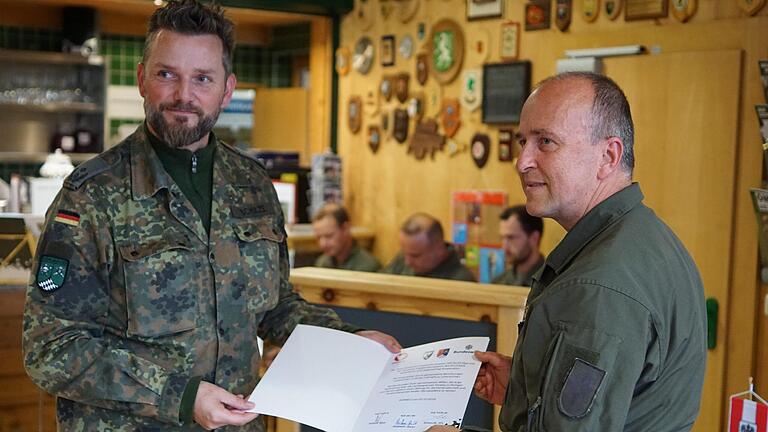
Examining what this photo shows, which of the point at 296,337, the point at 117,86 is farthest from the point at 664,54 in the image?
the point at 117,86

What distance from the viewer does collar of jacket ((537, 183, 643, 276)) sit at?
5.86 ft

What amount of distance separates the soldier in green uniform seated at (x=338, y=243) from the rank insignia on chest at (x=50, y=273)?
3.95 meters

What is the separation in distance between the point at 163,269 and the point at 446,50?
4316mm

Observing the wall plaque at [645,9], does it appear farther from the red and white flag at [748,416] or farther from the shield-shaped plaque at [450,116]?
the red and white flag at [748,416]

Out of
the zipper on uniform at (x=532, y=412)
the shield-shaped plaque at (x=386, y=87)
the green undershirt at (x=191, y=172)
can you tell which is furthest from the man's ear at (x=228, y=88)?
the shield-shaped plaque at (x=386, y=87)

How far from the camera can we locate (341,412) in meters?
2.15

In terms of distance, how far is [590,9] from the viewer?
5254mm

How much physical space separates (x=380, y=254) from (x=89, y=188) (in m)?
4.91

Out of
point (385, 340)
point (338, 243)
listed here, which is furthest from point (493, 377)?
point (338, 243)

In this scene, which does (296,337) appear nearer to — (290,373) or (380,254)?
(290,373)

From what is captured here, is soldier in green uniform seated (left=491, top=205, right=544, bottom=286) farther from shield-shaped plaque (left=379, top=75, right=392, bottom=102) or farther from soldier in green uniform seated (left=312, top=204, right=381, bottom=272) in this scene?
shield-shaped plaque (left=379, top=75, right=392, bottom=102)

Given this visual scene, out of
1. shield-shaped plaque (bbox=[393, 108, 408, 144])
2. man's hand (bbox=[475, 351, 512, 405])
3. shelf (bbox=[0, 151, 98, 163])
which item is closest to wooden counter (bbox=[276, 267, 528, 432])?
man's hand (bbox=[475, 351, 512, 405])

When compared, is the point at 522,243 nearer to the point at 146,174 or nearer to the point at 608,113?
the point at 146,174

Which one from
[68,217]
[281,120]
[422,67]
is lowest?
[68,217]
